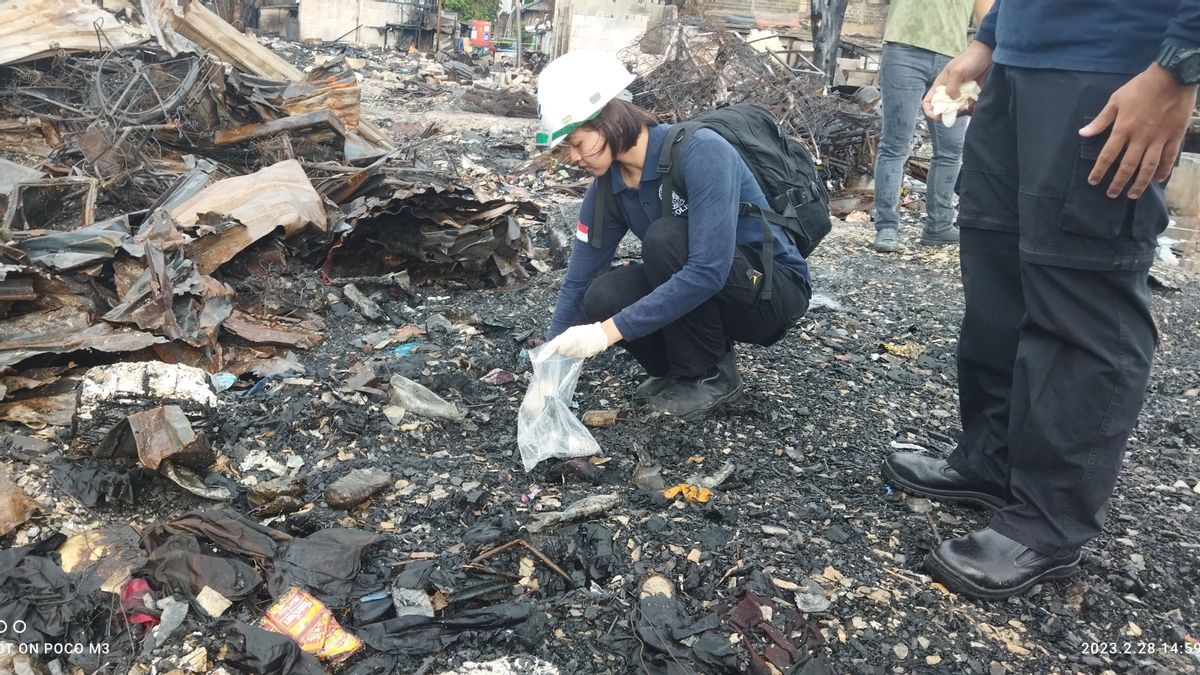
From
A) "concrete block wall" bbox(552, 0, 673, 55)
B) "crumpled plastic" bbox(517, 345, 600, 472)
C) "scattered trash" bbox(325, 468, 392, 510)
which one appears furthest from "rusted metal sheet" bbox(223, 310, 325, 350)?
"concrete block wall" bbox(552, 0, 673, 55)

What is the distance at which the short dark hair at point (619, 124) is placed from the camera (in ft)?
8.16

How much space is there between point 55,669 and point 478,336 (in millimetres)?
2292

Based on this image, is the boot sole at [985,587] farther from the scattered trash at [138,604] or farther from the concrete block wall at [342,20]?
the concrete block wall at [342,20]

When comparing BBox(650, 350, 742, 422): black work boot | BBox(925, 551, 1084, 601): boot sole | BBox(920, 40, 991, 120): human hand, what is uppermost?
BBox(920, 40, 991, 120): human hand

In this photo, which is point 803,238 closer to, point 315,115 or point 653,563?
point 653,563

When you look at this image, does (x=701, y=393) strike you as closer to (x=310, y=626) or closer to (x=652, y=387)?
(x=652, y=387)

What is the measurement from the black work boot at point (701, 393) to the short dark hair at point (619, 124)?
0.94 metres

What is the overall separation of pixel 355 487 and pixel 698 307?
4.29ft

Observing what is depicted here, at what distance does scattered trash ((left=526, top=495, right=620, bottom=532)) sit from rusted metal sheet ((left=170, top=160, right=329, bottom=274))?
2536 mm

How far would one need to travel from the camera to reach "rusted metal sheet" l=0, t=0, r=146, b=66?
670 cm

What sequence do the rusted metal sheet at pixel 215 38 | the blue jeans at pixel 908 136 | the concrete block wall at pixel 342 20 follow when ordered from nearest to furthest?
the blue jeans at pixel 908 136 → the rusted metal sheet at pixel 215 38 → the concrete block wall at pixel 342 20

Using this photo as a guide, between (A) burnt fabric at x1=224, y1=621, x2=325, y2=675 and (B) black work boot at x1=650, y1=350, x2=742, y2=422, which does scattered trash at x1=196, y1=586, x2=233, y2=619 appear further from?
(B) black work boot at x1=650, y1=350, x2=742, y2=422

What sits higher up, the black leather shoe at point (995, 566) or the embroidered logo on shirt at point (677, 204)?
the embroidered logo on shirt at point (677, 204)

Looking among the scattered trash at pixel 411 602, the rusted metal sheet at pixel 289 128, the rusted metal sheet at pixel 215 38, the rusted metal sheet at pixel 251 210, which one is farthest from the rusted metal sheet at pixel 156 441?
the rusted metal sheet at pixel 215 38
